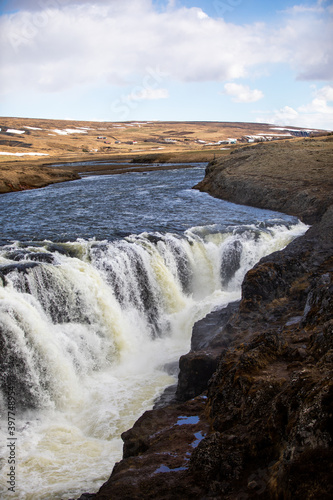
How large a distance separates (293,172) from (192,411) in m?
29.2

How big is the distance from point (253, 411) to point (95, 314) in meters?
10.1

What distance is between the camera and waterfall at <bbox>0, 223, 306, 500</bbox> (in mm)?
11117

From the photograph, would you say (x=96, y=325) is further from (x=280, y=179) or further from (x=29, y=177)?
(x=29, y=177)

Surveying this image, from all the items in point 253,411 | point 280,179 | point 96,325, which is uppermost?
point 280,179

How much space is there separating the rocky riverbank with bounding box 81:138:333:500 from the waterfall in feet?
7.40

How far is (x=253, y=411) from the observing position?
24.1 ft

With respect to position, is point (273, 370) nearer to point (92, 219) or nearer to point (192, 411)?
point (192, 411)

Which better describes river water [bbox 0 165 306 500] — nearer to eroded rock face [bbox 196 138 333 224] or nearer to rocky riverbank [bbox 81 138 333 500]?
rocky riverbank [bbox 81 138 333 500]

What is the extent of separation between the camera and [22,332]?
43.2 feet

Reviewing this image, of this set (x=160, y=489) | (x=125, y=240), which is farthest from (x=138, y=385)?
(x=125, y=240)

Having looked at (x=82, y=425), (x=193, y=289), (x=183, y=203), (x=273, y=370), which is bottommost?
(x=82, y=425)

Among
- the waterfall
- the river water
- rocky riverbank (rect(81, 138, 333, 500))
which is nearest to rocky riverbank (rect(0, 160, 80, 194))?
the river water

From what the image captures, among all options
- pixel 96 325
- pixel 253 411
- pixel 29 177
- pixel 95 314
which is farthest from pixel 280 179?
pixel 253 411

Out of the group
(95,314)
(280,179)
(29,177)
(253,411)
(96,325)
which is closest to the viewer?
(253,411)
